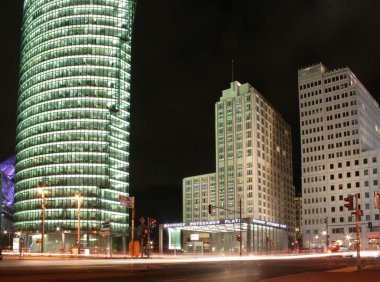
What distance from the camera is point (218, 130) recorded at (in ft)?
653

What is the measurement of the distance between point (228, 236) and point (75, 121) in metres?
64.2

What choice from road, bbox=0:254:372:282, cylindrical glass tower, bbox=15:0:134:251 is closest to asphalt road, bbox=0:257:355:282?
road, bbox=0:254:372:282

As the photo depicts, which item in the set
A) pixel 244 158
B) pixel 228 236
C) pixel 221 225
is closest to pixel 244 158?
pixel 244 158

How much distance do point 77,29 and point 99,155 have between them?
147ft

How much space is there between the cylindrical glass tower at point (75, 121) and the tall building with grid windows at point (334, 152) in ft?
217

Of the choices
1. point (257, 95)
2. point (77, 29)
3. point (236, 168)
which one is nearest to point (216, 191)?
point (236, 168)

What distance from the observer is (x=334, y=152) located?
184125 millimetres

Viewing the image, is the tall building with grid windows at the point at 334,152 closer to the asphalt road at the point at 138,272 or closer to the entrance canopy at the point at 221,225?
the entrance canopy at the point at 221,225

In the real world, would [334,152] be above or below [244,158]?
above

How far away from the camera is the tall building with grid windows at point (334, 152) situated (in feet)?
570

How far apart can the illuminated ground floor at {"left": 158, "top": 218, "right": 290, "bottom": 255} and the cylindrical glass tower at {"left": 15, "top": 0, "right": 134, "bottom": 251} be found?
2306cm

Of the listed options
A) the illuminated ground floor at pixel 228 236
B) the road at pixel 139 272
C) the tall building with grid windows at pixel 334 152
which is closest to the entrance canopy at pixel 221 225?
the illuminated ground floor at pixel 228 236

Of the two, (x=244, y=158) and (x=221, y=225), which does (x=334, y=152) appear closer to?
(x=244, y=158)

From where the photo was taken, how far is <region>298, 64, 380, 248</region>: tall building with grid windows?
570 ft
